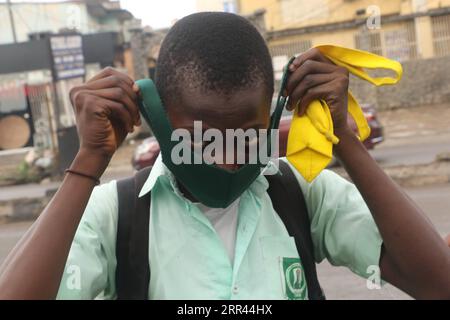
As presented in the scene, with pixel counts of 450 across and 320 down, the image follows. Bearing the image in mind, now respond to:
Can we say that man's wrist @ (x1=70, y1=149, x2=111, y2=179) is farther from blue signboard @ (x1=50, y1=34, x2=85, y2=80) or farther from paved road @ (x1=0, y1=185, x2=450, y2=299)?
blue signboard @ (x1=50, y1=34, x2=85, y2=80)

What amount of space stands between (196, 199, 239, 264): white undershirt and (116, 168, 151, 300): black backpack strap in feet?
0.53

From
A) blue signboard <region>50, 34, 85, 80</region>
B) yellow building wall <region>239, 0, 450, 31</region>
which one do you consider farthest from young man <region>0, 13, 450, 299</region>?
yellow building wall <region>239, 0, 450, 31</region>

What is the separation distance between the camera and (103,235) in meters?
1.49

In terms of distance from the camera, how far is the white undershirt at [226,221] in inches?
61.1

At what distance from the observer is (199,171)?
1527 mm

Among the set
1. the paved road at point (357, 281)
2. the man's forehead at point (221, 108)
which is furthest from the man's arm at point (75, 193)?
the paved road at point (357, 281)

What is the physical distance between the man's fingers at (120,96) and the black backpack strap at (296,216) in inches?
16.5

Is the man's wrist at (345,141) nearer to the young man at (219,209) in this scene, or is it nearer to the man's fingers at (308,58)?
the young man at (219,209)

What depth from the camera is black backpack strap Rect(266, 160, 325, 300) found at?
1565 mm

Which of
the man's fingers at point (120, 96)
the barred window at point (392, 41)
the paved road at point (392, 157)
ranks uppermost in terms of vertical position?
the man's fingers at point (120, 96)

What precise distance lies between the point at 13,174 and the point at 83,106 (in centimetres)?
1592

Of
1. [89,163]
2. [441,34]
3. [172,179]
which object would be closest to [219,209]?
[172,179]

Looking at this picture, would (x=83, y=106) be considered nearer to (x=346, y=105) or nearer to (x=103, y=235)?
(x=103, y=235)

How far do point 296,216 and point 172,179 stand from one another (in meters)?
0.33
